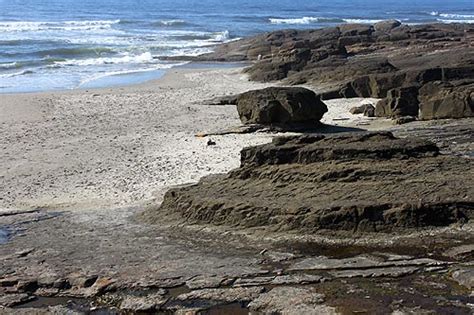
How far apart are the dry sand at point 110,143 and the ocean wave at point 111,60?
42.3ft

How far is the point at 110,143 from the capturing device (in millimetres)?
18766

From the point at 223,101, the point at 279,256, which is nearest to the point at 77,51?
the point at 223,101

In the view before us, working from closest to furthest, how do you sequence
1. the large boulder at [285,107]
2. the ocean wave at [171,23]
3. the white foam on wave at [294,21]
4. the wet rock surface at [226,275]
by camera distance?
1. the wet rock surface at [226,275]
2. the large boulder at [285,107]
3. the ocean wave at [171,23]
4. the white foam on wave at [294,21]

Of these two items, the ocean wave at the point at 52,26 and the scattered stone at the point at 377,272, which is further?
the ocean wave at the point at 52,26

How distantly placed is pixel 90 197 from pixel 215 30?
54.4m

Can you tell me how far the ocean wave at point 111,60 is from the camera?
41.8 meters

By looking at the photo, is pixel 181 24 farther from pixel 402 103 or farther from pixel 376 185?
pixel 376 185

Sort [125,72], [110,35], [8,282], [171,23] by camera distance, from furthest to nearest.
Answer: [171,23] < [110,35] < [125,72] < [8,282]

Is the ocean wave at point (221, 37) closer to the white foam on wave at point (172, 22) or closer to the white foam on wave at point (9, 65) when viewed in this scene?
the white foam on wave at point (172, 22)

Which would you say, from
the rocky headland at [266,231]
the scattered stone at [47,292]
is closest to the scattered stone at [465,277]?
the rocky headland at [266,231]

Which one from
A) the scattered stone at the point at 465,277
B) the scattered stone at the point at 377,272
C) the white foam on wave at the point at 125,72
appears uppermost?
the scattered stone at the point at 465,277

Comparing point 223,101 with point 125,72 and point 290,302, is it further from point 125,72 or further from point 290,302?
point 290,302

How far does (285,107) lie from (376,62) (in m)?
10.7

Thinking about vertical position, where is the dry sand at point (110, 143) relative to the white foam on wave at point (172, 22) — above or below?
below
